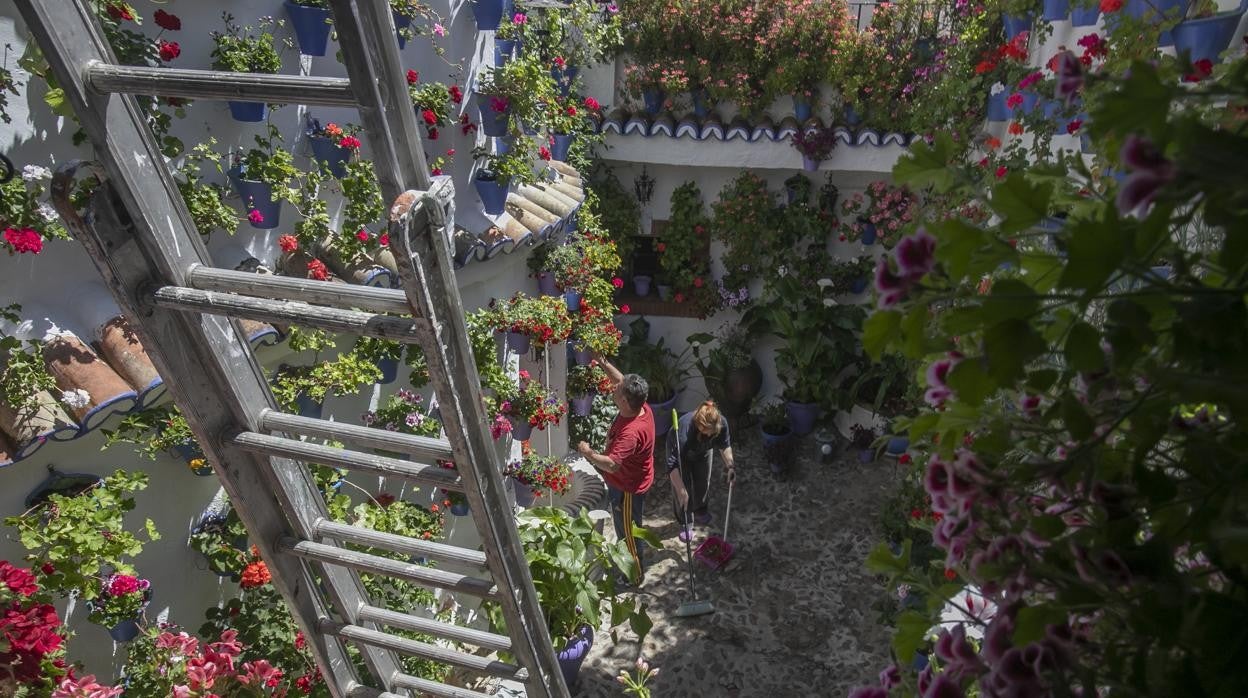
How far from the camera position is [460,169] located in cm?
428

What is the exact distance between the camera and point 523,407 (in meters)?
4.50

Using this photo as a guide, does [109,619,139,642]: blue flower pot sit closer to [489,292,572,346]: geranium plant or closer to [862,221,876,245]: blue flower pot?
[489,292,572,346]: geranium plant

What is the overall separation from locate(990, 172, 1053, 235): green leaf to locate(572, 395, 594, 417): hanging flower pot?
214 inches

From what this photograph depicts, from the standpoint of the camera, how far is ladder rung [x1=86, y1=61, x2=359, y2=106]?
1.28 meters

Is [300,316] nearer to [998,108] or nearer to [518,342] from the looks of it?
[518,342]

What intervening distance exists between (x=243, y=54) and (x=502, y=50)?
2002mm

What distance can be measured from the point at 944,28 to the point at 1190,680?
7.04 metres

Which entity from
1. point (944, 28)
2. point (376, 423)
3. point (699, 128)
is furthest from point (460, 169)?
point (944, 28)

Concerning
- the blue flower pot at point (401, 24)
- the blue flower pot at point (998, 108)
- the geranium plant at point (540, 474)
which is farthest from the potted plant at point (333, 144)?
the blue flower pot at point (998, 108)

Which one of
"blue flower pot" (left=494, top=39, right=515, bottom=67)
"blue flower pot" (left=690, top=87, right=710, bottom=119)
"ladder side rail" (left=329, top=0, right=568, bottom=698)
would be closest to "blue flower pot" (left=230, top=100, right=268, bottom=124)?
"ladder side rail" (left=329, top=0, right=568, bottom=698)

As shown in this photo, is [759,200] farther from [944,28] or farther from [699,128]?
[944,28]

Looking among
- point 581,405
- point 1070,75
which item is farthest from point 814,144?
point 1070,75

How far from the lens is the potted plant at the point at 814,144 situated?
6.93 meters

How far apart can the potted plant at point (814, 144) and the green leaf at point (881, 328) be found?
21.3ft
